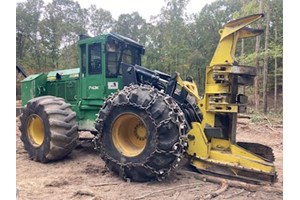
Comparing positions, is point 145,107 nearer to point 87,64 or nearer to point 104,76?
point 104,76

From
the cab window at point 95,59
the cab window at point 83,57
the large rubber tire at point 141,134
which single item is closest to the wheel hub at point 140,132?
the large rubber tire at point 141,134

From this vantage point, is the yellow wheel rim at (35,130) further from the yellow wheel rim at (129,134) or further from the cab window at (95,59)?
the yellow wheel rim at (129,134)

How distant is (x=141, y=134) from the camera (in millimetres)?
3143

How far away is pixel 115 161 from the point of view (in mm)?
3023

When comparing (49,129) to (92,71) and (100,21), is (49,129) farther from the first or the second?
(100,21)

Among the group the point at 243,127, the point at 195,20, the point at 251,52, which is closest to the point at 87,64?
the point at 251,52

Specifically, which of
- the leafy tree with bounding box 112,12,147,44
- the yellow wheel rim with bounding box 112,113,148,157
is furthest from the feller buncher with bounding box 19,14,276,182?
the leafy tree with bounding box 112,12,147,44

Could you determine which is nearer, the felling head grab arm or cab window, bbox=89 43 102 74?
the felling head grab arm

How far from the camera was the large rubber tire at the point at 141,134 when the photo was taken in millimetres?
2801

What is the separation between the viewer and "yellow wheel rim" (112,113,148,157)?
3.08 meters

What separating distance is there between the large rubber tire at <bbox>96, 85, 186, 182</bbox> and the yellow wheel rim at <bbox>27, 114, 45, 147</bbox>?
1144 millimetres

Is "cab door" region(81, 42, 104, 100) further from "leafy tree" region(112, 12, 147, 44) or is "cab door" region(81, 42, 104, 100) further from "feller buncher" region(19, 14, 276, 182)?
"leafy tree" region(112, 12, 147, 44)
